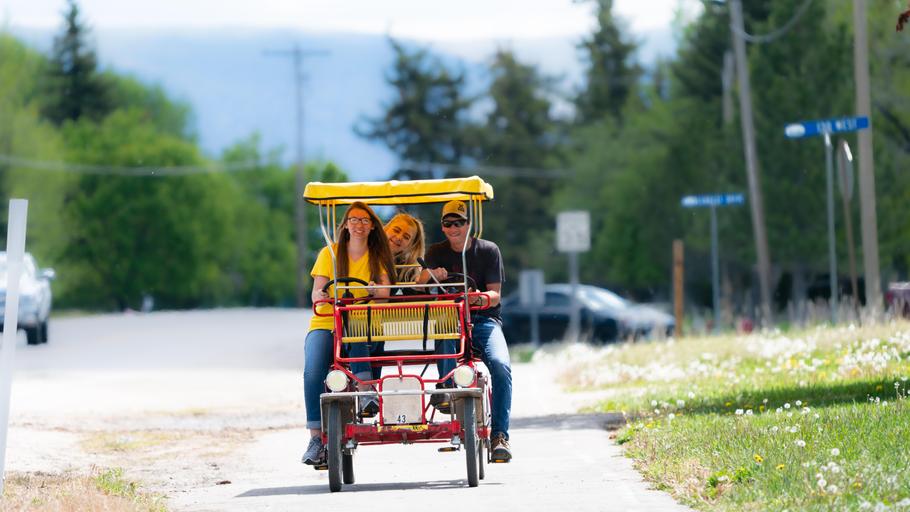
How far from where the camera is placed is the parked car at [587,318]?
4031 cm

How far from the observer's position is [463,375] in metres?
11.4

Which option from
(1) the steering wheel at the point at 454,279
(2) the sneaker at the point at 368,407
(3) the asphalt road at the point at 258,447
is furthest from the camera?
(1) the steering wheel at the point at 454,279

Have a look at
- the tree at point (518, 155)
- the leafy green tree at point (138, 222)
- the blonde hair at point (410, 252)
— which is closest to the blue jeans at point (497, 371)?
the blonde hair at point (410, 252)

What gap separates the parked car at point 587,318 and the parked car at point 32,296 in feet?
32.7

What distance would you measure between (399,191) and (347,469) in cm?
190

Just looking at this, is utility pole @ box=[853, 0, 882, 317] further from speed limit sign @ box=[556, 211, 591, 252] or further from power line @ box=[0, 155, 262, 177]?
power line @ box=[0, 155, 262, 177]

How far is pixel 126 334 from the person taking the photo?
4859 cm

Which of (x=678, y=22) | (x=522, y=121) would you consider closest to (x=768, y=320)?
(x=678, y=22)

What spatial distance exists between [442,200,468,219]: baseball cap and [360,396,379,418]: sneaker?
1299mm

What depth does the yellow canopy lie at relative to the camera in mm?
11734

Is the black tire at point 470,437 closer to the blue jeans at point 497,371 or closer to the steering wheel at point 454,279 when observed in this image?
the blue jeans at point 497,371

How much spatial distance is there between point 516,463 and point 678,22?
7166 centimetres

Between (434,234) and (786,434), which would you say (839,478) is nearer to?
(786,434)

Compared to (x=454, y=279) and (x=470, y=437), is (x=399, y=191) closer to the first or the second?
(x=454, y=279)
